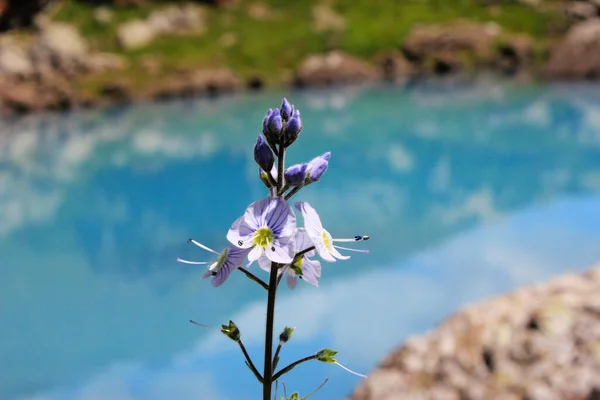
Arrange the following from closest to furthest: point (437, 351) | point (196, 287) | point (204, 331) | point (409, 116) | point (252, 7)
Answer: point (437, 351)
point (204, 331)
point (196, 287)
point (409, 116)
point (252, 7)

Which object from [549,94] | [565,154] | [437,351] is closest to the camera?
[437,351]

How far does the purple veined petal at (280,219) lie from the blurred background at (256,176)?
2.50 m

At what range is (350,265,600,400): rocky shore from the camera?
309 centimetres

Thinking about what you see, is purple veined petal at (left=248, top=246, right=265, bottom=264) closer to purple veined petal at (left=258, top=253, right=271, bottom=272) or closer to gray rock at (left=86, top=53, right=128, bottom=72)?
purple veined petal at (left=258, top=253, right=271, bottom=272)

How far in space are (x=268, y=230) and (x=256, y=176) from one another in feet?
29.3

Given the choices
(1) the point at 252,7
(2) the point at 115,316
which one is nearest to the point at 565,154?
(2) the point at 115,316

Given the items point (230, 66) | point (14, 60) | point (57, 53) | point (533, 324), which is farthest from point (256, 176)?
point (57, 53)

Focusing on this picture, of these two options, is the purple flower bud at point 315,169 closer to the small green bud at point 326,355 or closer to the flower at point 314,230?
the flower at point 314,230

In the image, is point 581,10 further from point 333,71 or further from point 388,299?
point 388,299

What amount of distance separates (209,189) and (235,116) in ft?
13.7

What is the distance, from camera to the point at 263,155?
92cm

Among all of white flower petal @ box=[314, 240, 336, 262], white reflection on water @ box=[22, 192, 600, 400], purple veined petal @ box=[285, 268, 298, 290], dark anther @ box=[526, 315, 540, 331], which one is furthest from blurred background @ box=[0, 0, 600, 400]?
white flower petal @ box=[314, 240, 336, 262]

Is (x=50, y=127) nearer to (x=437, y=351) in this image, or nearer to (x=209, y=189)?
(x=209, y=189)

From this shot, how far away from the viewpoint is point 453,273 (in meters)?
6.62
